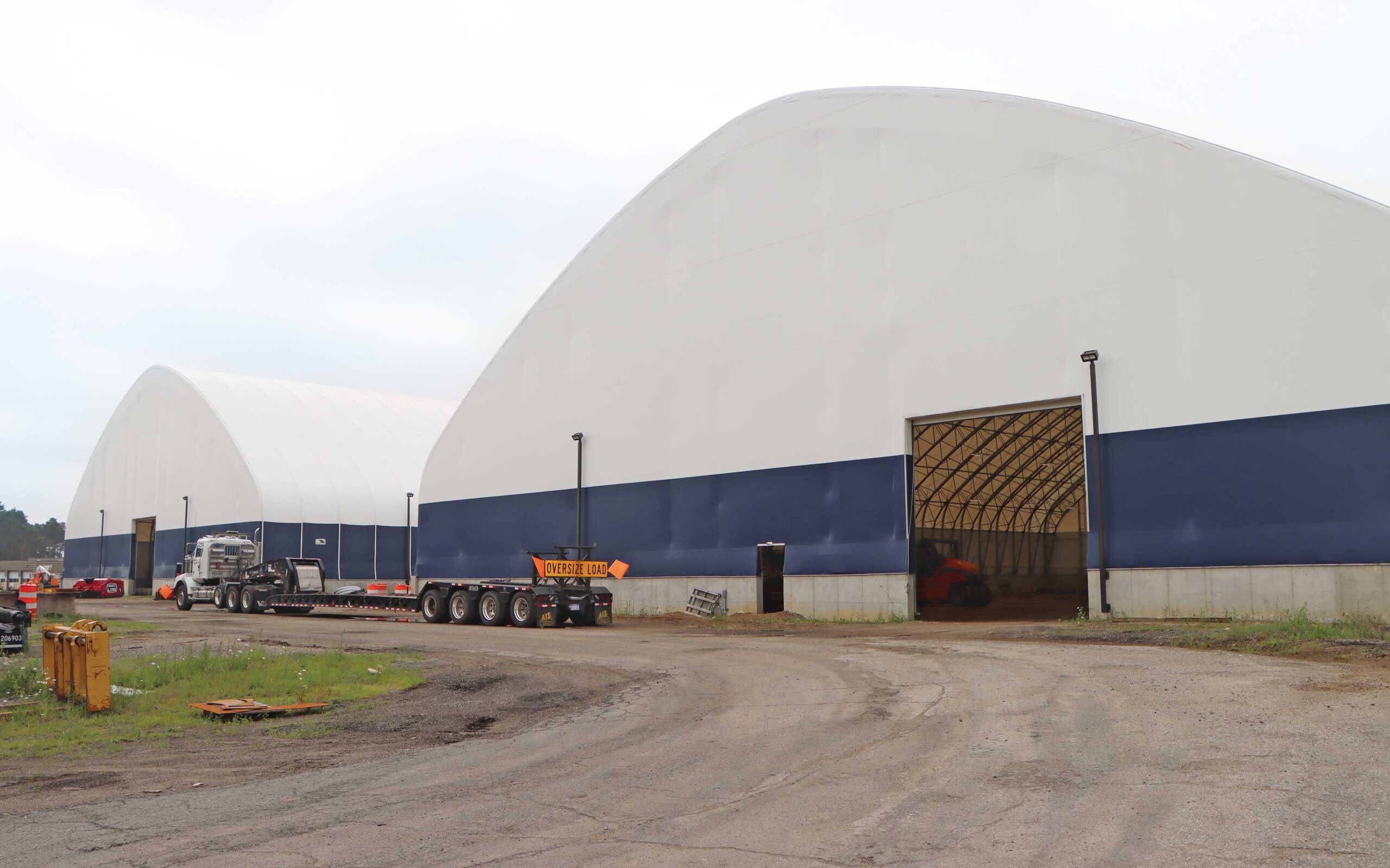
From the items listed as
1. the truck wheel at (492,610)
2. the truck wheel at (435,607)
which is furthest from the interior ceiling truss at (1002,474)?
the truck wheel at (435,607)

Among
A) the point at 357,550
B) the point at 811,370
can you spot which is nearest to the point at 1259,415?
the point at 811,370

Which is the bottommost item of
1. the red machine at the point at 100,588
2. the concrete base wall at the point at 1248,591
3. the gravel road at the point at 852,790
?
the red machine at the point at 100,588

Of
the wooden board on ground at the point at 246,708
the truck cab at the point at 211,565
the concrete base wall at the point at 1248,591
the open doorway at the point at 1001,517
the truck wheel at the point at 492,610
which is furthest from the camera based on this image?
the truck cab at the point at 211,565

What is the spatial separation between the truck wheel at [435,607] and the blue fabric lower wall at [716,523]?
213 inches

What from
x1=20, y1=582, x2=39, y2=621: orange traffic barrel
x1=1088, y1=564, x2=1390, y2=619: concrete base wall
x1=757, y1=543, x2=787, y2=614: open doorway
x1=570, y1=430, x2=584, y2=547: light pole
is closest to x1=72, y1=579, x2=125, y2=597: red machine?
x1=20, y1=582, x2=39, y2=621: orange traffic barrel

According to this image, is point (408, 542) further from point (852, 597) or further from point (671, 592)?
point (852, 597)

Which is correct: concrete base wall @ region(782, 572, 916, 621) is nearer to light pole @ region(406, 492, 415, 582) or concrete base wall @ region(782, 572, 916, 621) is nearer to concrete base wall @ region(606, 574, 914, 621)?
concrete base wall @ region(606, 574, 914, 621)

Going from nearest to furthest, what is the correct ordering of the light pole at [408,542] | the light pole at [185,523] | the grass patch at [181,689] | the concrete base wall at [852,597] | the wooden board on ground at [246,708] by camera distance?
the grass patch at [181,689], the wooden board on ground at [246,708], the concrete base wall at [852,597], the light pole at [408,542], the light pole at [185,523]

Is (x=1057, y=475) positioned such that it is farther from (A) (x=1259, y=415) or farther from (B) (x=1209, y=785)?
(B) (x=1209, y=785)

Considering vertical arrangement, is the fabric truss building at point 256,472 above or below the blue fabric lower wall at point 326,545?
above

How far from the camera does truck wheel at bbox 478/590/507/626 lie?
30.3 meters

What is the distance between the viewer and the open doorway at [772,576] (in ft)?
101

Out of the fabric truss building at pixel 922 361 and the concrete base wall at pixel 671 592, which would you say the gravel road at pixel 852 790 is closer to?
the fabric truss building at pixel 922 361

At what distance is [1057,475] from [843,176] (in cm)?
3151
